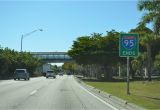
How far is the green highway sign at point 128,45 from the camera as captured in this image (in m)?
28.4

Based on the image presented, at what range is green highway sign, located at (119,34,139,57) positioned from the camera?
2844 cm

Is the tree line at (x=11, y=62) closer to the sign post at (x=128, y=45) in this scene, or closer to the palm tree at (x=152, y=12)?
the palm tree at (x=152, y=12)

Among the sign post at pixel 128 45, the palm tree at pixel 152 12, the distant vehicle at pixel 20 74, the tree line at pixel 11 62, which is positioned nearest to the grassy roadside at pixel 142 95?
the sign post at pixel 128 45

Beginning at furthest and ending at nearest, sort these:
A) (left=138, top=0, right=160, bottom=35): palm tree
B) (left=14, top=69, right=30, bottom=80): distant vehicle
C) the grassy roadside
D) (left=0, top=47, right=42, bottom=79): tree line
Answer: (left=0, top=47, right=42, bottom=79): tree line → (left=14, top=69, right=30, bottom=80): distant vehicle → (left=138, top=0, right=160, bottom=35): palm tree → the grassy roadside

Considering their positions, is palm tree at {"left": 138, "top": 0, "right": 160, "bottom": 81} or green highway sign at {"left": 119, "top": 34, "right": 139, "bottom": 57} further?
palm tree at {"left": 138, "top": 0, "right": 160, "bottom": 81}

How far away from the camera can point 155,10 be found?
36062 millimetres

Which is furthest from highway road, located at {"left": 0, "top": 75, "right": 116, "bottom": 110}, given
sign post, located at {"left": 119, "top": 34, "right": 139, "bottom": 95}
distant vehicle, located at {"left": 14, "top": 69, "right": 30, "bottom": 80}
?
distant vehicle, located at {"left": 14, "top": 69, "right": 30, "bottom": 80}

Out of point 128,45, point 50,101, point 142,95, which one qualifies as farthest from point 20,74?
point 50,101

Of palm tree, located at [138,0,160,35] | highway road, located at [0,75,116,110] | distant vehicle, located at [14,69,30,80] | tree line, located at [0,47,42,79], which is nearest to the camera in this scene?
highway road, located at [0,75,116,110]

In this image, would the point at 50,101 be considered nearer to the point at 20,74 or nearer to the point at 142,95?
the point at 142,95

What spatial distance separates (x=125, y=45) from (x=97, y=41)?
42685 millimetres

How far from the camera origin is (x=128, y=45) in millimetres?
28625

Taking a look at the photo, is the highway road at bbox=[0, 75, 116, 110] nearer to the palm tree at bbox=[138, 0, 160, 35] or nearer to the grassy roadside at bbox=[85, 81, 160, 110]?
the grassy roadside at bbox=[85, 81, 160, 110]

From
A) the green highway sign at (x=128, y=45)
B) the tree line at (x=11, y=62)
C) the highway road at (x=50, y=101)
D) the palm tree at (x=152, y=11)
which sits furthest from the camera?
the tree line at (x=11, y=62)
